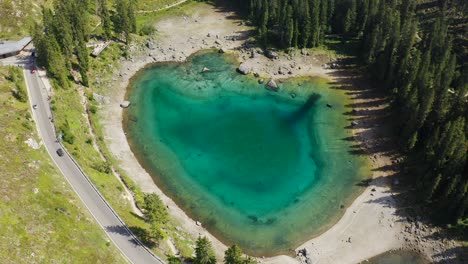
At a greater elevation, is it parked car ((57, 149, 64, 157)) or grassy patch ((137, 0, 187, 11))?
grassy patch ((137, 0, 187, 11))

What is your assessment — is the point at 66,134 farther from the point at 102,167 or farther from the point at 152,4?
the point at 152,4

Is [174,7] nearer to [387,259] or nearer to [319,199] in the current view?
[319,199]

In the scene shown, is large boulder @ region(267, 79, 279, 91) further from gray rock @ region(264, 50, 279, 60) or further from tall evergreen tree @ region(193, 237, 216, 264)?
tall evergreen tree @ region(193, 237, 216, 264)

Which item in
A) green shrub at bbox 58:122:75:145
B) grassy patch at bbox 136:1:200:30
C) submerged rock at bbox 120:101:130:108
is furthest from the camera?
grassy patch at bbox 136:1:200:30

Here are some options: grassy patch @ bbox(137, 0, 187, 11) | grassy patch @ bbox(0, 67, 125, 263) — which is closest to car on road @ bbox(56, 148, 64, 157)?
grassy patch @ bbox(0, 67, 125, 263)

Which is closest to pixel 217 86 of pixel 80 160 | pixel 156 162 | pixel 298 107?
pixel 298 107

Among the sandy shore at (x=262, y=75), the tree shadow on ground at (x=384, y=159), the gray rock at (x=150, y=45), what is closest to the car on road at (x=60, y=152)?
the sandy shore at (x=262, y=75)

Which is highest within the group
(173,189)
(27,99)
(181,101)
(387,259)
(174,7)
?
(174,7)
